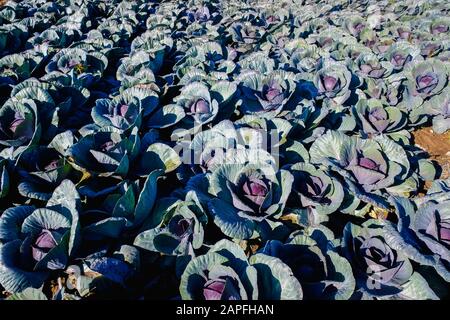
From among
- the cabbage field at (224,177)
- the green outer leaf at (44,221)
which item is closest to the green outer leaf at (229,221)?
the cabbage field at (224,177)

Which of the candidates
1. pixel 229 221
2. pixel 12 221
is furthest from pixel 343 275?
pixel 12 221

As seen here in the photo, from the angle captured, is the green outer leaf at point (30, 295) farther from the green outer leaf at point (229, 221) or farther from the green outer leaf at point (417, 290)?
the green outer leaf at point (417, 290)

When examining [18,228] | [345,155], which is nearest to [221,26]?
[345,155]

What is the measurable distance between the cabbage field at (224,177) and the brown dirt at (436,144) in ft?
0.07

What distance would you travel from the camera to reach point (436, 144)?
3.75m

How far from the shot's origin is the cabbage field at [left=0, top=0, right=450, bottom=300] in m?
1.99

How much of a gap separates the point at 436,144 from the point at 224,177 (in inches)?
105

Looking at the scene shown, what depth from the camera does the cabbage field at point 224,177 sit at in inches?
78.5

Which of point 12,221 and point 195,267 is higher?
point 12,221

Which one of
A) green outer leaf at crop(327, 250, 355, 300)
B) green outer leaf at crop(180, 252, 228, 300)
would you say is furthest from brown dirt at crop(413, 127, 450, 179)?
green outer leaf at crop(180, 252, 228, 300)

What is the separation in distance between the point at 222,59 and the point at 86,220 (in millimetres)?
2999

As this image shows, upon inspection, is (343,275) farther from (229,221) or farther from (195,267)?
(195,267)

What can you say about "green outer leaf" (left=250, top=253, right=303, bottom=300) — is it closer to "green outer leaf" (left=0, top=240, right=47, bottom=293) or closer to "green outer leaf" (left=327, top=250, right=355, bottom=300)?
"green outer leaf" (left=327, top=250, right=355, bottom=300)

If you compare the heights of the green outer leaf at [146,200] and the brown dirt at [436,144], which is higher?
the green outer leaf at [146,200]
